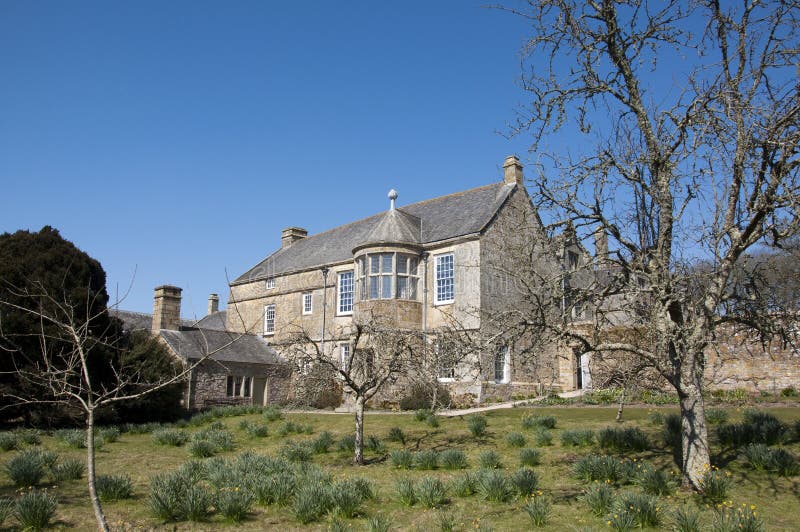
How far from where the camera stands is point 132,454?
662 inches

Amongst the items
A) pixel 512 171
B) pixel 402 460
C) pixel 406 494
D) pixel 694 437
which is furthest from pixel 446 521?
pixel 512 171

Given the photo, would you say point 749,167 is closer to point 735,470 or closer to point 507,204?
point 735,470

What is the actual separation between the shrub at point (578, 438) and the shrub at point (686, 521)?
5.23 metres

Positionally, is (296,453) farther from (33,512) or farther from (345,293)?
(345,293)

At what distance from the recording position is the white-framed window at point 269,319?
35.6 m

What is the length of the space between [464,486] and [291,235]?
31.0m

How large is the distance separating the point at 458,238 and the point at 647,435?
535 inches

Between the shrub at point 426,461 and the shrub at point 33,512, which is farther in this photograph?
the shrub at point 426,461

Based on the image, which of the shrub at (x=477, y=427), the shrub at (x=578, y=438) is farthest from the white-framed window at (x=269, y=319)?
the shrub at (x=578, y=438)

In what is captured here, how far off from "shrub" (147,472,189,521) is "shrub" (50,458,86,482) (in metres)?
3.05

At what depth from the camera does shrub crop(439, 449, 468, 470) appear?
1346 cm

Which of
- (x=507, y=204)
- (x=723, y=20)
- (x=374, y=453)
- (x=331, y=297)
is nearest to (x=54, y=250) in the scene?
(x=331, y=297)

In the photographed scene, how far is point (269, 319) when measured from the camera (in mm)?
35812

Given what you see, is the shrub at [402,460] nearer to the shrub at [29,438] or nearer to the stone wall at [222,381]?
the shrub at [29,438]
